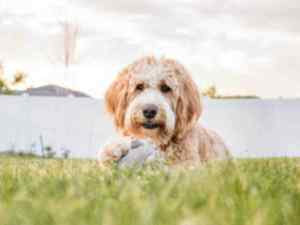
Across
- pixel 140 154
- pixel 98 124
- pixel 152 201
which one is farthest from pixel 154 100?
pixel 98 124

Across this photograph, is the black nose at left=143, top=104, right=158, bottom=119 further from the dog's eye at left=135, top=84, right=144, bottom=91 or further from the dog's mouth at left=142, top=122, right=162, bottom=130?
the dog's eye at left=135, top=84, right=144, bottom=91

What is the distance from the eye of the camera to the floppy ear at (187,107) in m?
5.18

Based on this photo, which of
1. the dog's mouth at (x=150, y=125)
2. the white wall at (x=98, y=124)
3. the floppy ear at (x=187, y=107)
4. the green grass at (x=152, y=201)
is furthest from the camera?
the white wall at (x=98, y=124)

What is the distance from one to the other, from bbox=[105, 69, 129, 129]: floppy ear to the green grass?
1.42 metres

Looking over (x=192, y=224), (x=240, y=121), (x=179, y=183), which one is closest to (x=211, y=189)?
(x=179, y=183)

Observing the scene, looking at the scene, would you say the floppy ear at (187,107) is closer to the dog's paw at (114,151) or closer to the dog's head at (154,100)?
the dog's head at (154,100)

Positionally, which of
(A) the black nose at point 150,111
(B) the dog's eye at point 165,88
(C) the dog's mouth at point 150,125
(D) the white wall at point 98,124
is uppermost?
(B) the dog's eye at point 165,88

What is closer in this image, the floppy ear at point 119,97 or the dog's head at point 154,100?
the dog's head at point 154,100

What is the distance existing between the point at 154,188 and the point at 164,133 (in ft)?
6.63

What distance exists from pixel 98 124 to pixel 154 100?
36.0ft

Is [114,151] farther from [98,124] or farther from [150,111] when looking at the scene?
[98,124]

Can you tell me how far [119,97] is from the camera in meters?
5.20

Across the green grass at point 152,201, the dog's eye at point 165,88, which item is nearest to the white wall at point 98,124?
the dog's eye at point 165,88

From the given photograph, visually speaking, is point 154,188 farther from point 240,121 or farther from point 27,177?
point 240,121
